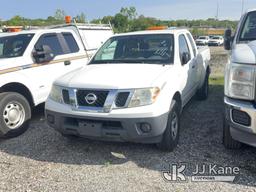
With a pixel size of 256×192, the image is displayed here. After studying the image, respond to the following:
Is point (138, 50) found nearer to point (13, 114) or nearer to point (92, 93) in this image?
point (92, 93)

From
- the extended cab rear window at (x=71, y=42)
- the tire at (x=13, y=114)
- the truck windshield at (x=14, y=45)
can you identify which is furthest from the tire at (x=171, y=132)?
the extended cab rear window at (x=71, y=42)

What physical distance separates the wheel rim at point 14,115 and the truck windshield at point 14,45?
102 centimetres

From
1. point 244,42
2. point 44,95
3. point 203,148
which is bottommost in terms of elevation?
point 203,148

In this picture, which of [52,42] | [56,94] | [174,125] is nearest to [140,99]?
[174,125]

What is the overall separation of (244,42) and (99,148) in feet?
8.96

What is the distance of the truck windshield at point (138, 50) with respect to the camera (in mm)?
4727

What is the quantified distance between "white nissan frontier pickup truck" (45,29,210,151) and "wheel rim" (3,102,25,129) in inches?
44.2

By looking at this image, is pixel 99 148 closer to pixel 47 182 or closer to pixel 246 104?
pixel 47 182

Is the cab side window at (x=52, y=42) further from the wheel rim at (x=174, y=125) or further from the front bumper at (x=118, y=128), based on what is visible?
the wheel rim at (x=174, y=125)

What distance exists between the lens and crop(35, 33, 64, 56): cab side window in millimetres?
5914

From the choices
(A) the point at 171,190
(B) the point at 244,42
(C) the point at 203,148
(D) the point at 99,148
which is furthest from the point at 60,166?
(B) the point at 244,42

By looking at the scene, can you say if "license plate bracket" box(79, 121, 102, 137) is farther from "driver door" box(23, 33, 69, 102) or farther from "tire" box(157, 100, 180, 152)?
"driver door" box(23, 33, 69, 102)

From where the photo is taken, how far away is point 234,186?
332 cm
